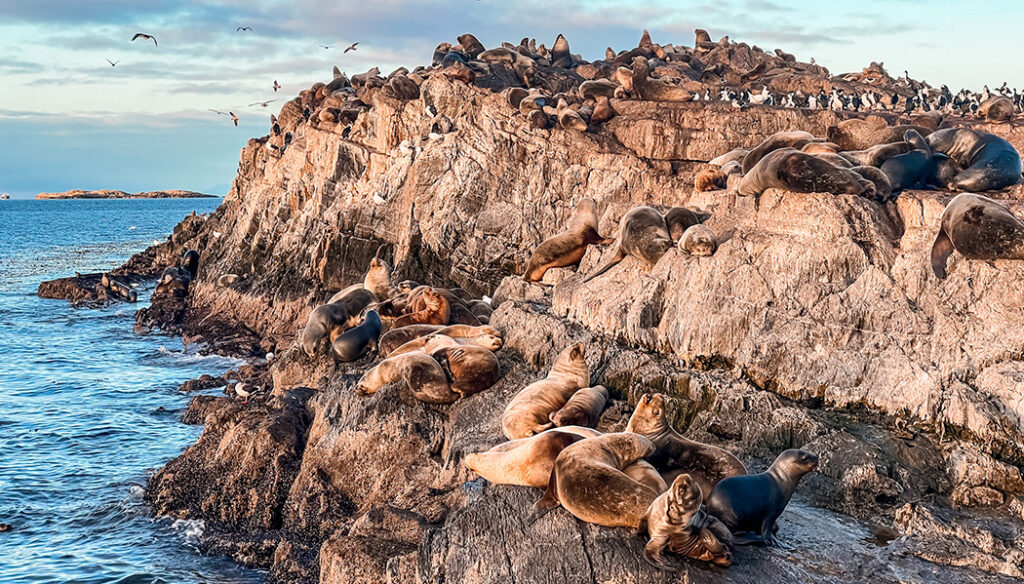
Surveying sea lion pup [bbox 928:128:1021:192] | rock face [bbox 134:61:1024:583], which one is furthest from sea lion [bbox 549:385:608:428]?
sea lion pup [bbox 928:128:1021:192]

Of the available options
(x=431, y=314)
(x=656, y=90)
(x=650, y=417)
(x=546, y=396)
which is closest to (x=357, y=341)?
(x=431, y=314)

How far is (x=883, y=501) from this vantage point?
890cm

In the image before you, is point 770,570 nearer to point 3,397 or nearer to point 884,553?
point 884,553

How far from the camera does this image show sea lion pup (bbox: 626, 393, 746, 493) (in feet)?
27.1

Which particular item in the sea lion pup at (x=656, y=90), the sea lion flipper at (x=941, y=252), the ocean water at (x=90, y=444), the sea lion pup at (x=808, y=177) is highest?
the sea lion pup at (x=656, y=90)

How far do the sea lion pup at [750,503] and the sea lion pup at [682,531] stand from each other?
486 mm

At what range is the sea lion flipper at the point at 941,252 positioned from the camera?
10461 mm

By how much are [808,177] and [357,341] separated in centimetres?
714

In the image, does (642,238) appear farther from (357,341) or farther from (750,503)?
(750,503)

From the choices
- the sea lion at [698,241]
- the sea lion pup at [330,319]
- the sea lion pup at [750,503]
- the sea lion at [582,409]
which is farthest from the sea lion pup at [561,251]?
the sea lion pup at [750,503]

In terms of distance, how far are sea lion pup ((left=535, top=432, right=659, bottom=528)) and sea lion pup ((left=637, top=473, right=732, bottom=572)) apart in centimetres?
30

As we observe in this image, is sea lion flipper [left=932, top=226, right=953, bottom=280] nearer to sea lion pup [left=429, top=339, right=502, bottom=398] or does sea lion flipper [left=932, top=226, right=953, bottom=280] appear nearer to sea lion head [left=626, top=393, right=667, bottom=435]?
sea lion head [left=626, top=393, right=667, bottom=435]

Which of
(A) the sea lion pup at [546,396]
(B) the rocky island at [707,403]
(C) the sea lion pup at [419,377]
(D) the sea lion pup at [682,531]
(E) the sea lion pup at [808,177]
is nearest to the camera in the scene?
(D) the sea lion pup at [682,531]

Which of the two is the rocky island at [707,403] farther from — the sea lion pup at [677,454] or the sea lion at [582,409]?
the sea lion pup at [677,454]
